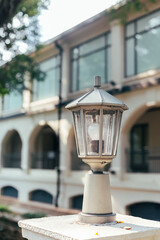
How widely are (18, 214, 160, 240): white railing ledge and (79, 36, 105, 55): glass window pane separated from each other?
1134 centimetres

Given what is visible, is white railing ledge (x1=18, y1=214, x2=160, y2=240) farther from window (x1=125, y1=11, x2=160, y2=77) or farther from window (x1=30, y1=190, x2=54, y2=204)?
window (x1=30, y1=190, x2=54, y2=204)

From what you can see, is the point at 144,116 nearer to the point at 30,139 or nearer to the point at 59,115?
the point at 59,115

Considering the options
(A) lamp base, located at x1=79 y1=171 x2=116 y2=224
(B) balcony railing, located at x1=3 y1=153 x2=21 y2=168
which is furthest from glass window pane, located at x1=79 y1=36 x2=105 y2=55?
(A) lamp base, located at x1=79 y1=171 x2=116 y2=224

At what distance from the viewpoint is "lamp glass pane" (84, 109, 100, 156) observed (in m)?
3.15

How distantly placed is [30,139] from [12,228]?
23.2ft

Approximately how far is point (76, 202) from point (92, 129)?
1156 cm

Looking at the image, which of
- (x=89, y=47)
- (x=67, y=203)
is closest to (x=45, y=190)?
(x=67, y=203)

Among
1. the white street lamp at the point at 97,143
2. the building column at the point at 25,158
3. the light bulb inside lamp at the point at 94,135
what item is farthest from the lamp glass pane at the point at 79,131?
the building column at the point at 25,158

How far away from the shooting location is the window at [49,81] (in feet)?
53.2

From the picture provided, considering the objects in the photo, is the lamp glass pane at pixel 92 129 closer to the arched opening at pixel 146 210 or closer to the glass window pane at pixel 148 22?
the arched opening at pixel 146 210

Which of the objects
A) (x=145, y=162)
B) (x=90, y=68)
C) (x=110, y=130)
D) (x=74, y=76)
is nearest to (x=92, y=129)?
(x=110, y=130)

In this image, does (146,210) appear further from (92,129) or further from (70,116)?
(92,129)

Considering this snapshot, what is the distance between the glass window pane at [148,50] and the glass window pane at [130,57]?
25 cm

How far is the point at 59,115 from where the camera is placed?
49.4 ft
